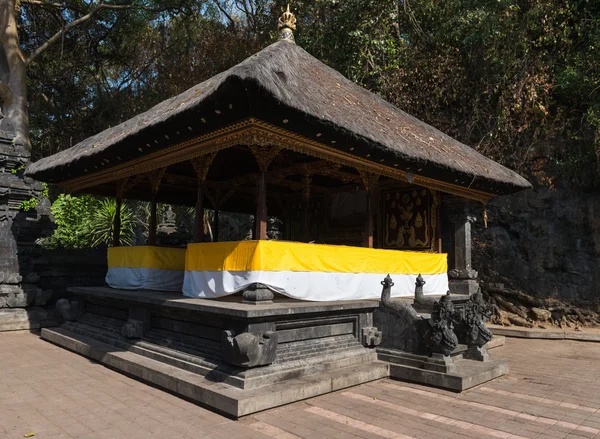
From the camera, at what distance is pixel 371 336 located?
723 centimetres

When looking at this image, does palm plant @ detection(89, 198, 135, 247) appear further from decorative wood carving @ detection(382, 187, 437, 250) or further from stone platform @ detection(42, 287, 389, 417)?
decorative wood carving @ detection(382, 187, 437, 250)

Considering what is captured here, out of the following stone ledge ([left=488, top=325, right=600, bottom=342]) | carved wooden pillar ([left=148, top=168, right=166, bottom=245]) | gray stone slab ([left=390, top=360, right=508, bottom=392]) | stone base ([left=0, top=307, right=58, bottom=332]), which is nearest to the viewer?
gray stone slab ([left=390, top=360, right=508, bottom=392])

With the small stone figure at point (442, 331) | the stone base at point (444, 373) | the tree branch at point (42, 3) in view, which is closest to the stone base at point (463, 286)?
the stone base at point (444, 373)

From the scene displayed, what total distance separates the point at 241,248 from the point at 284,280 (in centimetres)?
77

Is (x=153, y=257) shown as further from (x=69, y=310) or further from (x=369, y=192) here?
(x=369, y=192)

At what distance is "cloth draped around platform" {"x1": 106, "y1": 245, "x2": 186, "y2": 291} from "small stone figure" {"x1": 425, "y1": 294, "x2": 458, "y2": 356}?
517cm

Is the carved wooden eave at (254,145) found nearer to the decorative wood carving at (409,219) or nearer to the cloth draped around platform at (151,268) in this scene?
the decorative wood carving at (409,219)

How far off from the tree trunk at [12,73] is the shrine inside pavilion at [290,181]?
278 inches

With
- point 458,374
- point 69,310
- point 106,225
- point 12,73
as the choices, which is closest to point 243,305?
point 458,374

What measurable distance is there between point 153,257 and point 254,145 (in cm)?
376

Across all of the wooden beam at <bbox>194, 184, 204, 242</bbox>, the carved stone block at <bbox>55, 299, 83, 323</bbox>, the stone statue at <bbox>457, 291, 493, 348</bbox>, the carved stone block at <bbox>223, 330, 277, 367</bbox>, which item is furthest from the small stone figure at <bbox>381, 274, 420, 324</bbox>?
the carved stone block at <bbox>55, 299, 83, 323</bbox>

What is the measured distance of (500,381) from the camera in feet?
22.2

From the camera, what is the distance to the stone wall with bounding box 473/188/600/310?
44.6 feet

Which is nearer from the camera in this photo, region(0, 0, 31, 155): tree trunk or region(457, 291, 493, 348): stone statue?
region(457, 291, 493, 348): stone statue
